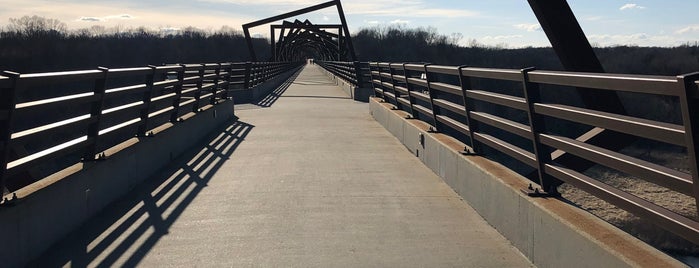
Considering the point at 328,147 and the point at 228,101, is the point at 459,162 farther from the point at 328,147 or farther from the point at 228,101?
the point at 228,101

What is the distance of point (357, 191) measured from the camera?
6.88m

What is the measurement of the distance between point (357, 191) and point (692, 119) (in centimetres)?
445

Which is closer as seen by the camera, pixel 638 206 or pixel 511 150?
pixel 638 206

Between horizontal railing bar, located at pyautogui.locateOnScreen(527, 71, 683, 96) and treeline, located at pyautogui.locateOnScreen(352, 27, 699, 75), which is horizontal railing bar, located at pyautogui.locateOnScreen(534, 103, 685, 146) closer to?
horizontal railing bar, located at pyautogui.locateOnScreen(527, 71, 683, 96)

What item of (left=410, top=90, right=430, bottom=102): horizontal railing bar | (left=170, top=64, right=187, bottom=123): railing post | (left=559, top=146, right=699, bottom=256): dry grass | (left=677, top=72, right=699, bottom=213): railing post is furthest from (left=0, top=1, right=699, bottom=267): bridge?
(left=170, top=64, right=187, bottom=123): railing post

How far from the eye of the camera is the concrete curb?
13.9 feet

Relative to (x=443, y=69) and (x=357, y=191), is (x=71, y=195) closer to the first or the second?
(x=357, y=191)

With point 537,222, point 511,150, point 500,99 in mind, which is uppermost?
point 500,99

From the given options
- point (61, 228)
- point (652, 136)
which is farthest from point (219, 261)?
point (652, 136)

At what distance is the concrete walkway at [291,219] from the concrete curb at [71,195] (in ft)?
0.43

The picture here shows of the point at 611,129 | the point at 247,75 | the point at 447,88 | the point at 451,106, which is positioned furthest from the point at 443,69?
the point at 247,75

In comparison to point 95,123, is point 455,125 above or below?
below

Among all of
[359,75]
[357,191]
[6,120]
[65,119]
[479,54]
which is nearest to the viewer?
[6,120]

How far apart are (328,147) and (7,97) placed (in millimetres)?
6407
